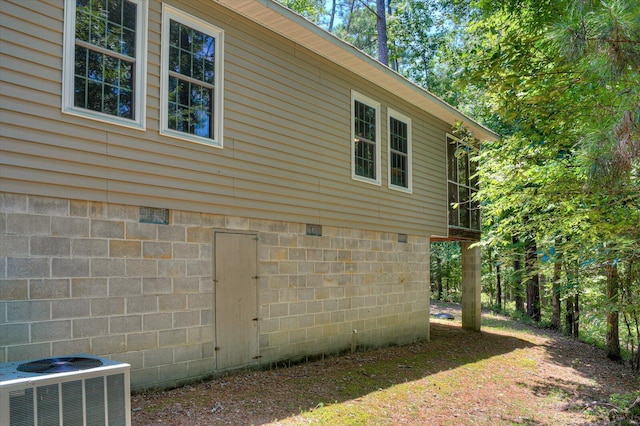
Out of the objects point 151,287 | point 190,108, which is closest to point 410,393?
point 151,287

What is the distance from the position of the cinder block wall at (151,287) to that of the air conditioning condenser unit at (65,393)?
119cm

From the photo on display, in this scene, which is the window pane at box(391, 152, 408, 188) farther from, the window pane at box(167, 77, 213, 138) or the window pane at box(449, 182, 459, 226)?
the window pane at box(167, 77, 213, 138)

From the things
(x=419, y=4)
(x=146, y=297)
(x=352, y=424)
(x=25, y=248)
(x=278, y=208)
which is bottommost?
(x=352, y=424)

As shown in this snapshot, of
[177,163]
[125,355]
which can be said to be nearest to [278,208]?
[177,163]

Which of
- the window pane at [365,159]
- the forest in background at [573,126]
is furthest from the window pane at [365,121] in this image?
the forest in background at [573,126]

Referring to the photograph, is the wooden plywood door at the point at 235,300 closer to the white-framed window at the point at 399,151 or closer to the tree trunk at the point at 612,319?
the white-framed window at the point at 399,151

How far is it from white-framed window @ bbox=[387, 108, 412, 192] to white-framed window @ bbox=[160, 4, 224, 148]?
4802mm

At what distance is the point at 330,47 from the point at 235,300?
4.57 metres

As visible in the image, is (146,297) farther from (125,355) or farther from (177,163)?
A: (177,163)

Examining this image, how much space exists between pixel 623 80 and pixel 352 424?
461 centimetres

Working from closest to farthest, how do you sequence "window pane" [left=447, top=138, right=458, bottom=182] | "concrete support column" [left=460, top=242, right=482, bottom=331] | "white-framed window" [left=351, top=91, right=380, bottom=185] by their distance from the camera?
"white-framed window" [left=351, top=91, right=380, bottom=185]
"window pane" [left=447, top=138, right=458, bottom=182]
"concrete support column" [left=460, top=242, right=482, bottom=331]

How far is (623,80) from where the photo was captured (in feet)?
15.9

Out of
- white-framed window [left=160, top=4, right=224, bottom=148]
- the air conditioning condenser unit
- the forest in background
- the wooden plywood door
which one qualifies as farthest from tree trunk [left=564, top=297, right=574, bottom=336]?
the air conditioning condenser unit

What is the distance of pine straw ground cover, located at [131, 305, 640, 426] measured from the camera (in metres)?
5.51
